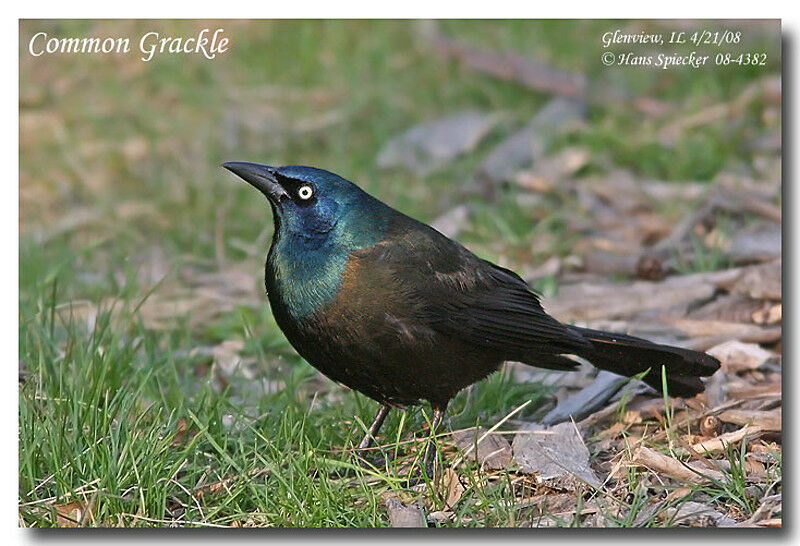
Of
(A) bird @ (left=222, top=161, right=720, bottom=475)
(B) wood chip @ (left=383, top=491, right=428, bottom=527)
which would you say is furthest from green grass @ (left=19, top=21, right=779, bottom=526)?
(A) bird @ (left=222, top=161, right=720, bottom=475)

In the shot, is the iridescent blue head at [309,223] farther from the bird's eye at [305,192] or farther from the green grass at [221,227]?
the green grass at [221,227]

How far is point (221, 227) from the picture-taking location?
6598 mm

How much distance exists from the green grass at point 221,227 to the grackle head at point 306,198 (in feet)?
2.49

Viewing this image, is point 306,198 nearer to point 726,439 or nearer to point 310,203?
point 310,203

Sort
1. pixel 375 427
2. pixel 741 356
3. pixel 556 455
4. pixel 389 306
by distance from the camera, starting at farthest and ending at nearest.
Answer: pixel 741 356 → pixel 375 427 → pixel 556 455 → pixel 389 306

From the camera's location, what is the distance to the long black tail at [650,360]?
4.80 meters

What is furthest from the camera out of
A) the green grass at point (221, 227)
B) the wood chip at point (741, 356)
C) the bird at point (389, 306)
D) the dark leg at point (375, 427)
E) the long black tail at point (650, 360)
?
the wood chip at point (741, 356)

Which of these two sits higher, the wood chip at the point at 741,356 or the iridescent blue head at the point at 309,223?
the iridescent blue head at the point at 309,223

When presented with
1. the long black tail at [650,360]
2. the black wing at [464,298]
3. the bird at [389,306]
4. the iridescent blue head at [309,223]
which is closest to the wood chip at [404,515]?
the bird at [389,306]

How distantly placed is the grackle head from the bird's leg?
0.79 meters

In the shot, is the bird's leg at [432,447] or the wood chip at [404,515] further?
the bird's leg at [432,447]

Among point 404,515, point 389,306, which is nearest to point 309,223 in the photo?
point 389,306

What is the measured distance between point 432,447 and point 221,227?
2.39m
